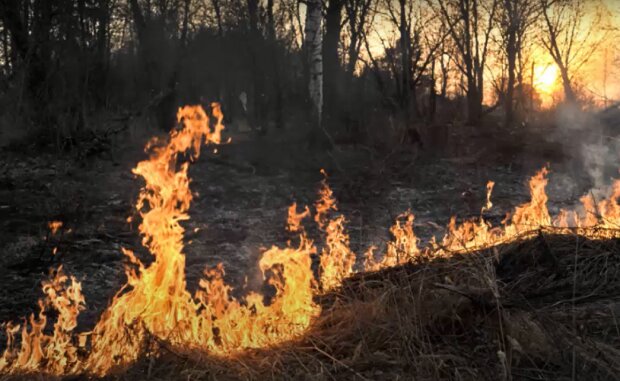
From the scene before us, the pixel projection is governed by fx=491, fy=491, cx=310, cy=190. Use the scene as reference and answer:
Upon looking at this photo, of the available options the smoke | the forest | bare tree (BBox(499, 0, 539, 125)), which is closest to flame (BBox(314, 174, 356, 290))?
the forest

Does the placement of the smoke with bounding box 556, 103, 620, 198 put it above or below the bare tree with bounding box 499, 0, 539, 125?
below

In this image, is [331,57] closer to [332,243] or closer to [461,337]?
[332,243]

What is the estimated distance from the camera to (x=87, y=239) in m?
7.02

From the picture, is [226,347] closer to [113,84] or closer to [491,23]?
[113,84]

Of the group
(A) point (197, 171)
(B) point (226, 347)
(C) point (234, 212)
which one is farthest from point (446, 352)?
(A) point (197, 171)

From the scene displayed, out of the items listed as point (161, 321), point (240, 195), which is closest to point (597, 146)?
point (240, 195)

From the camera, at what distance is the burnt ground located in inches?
245

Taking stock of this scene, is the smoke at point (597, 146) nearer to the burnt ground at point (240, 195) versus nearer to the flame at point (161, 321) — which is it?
the burnt ground at point (240, 195)

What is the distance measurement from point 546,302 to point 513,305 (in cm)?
43

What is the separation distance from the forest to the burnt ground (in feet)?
0.18

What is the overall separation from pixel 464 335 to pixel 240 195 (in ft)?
23.9

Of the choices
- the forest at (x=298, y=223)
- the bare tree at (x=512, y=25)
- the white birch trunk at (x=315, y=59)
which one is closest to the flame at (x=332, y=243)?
the forest at (x=298, y=223)

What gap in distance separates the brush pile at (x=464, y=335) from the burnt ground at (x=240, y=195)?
246cm

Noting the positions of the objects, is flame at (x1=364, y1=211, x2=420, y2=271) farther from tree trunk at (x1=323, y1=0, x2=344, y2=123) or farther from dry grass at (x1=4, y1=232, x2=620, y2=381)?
tree trunk at (x1=323, y1=0, x2=344, y2=123)
